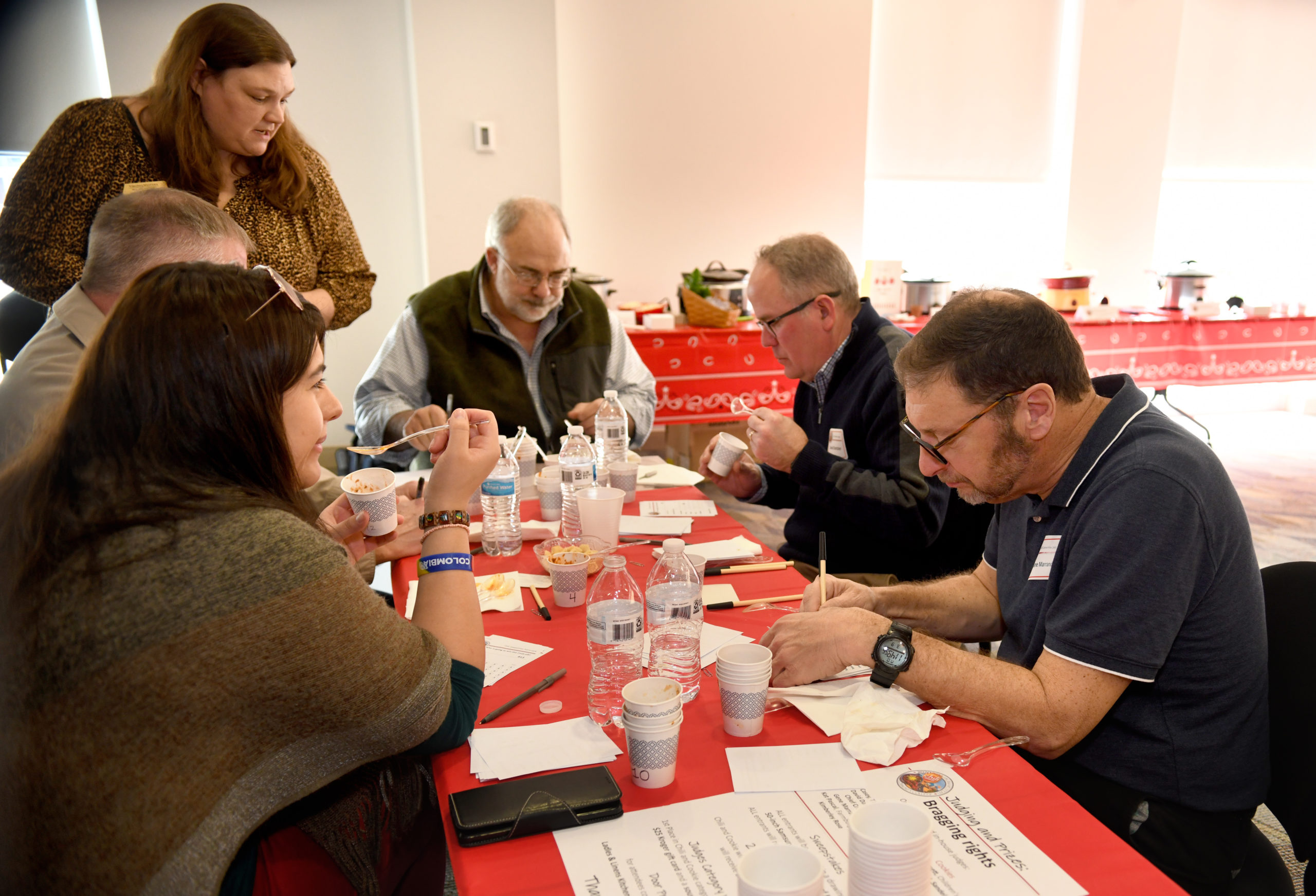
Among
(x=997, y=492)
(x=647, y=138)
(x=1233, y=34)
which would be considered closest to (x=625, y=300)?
(x=647, y=138)

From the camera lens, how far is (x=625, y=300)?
20.2ft

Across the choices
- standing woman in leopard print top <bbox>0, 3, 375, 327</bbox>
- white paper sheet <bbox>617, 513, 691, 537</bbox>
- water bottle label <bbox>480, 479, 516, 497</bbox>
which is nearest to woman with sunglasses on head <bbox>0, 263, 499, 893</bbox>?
water bottle label <bbox>480, 479, 516, 497</bbox>

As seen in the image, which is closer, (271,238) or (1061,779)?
(1061,779)

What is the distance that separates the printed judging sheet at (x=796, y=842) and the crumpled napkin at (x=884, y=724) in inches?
1.5

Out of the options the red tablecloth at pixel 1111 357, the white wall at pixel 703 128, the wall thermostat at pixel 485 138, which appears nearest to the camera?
the wall thermostat at pixel 485 138

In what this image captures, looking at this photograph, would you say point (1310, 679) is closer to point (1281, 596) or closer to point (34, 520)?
point (1281, 596)

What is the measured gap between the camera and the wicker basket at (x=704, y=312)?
17.4 feet

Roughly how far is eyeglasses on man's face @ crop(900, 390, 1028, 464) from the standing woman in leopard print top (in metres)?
1.69

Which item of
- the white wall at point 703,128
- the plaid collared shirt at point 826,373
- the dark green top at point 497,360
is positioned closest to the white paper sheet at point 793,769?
the plaid collared shirt at point 826,373

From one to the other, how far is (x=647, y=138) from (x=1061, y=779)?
5.31 metres

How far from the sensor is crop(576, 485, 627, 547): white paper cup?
209 cm

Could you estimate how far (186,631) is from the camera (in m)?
0.96

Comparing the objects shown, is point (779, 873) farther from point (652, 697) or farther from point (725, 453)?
point (725, 453)

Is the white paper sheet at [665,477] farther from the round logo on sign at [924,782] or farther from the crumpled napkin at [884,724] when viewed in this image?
the round logo on sign at [924,782]
